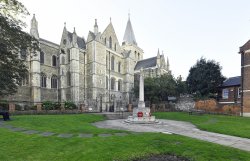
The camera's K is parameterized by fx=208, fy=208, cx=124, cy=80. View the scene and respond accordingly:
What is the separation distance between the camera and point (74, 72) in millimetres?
43219

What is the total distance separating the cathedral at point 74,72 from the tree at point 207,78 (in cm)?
1771

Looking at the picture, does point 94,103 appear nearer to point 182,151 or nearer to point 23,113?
point 23,113

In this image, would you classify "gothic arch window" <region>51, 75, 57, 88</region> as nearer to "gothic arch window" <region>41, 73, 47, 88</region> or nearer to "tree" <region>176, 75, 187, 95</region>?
"gothic arch window" <region>41, 73, 47, 88</region>

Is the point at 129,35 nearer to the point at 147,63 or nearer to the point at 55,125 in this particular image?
the point at 147,63

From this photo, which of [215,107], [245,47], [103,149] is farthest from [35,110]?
[245,47]

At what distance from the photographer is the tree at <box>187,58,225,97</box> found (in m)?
41.2

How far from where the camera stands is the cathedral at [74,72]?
3944 centimetres

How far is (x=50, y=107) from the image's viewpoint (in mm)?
29906

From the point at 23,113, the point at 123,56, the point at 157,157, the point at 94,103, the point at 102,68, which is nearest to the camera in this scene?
the point at 157,157

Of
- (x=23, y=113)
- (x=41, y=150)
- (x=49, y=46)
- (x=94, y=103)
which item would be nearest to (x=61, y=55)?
(x=49, y=46)

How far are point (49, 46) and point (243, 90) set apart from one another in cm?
3758

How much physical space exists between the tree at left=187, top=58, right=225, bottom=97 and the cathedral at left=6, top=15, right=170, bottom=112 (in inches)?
697

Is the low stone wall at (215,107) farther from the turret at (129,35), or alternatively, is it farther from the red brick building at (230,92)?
the turret at (129,35)

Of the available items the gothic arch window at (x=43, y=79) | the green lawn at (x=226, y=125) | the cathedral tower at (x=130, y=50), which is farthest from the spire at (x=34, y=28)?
the green lawn at (x=226, y=125)
